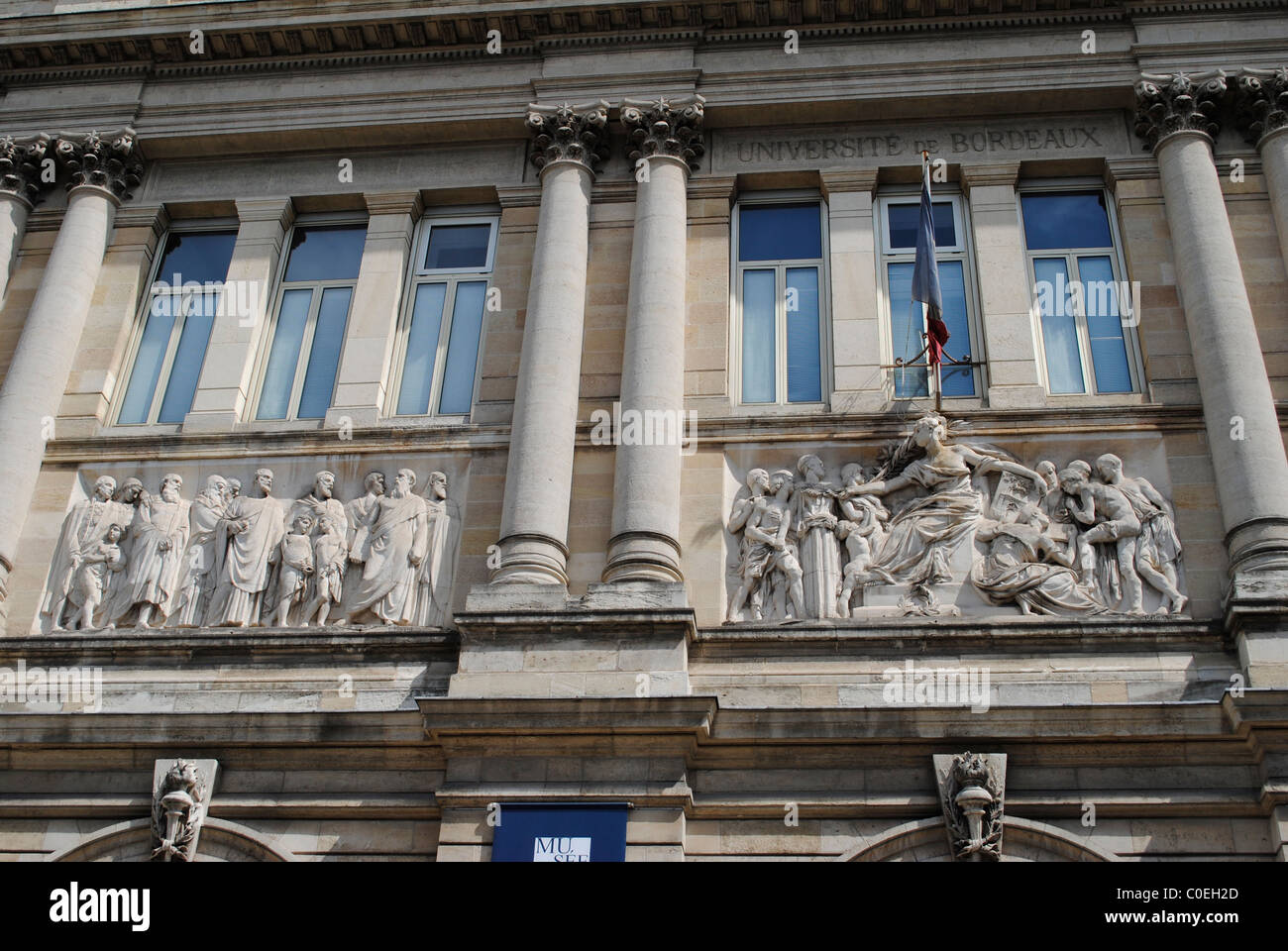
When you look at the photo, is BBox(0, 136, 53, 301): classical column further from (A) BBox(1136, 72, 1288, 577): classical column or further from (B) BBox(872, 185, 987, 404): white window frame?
(A) BBox(1136, 72, 1288, 577): classical column

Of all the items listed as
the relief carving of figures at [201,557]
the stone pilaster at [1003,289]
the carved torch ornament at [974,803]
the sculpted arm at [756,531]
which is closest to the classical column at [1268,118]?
the stone pilaster at [1003,289]

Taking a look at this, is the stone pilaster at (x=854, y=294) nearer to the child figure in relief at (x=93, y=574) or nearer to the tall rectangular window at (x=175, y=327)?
the tall rectangular window at (x=175, y=327)

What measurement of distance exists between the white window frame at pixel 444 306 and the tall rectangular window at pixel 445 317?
12 mm

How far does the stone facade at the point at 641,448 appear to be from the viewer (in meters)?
14.5

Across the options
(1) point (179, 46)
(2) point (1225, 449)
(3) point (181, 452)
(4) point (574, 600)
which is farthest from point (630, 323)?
(1) point (179, 46)

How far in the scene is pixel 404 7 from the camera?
2062 centimetres

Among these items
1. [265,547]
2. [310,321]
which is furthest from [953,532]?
[310,321]

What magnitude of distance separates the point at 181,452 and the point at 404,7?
693 centimetres

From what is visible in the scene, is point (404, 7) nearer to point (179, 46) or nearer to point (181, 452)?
point (179, 46)

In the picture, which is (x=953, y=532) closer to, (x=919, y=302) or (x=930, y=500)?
(x=930, y=500)

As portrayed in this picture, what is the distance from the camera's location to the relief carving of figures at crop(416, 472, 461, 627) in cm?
1647

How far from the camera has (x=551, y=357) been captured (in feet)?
57.7

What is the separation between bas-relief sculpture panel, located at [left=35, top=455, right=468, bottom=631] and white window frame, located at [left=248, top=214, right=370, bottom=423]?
4.10 ft

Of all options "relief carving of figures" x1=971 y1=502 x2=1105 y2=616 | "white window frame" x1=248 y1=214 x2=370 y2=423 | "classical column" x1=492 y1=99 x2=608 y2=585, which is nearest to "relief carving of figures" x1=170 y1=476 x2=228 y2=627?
"white window frame" x1=248 y1=214 x2=370 y2=423
